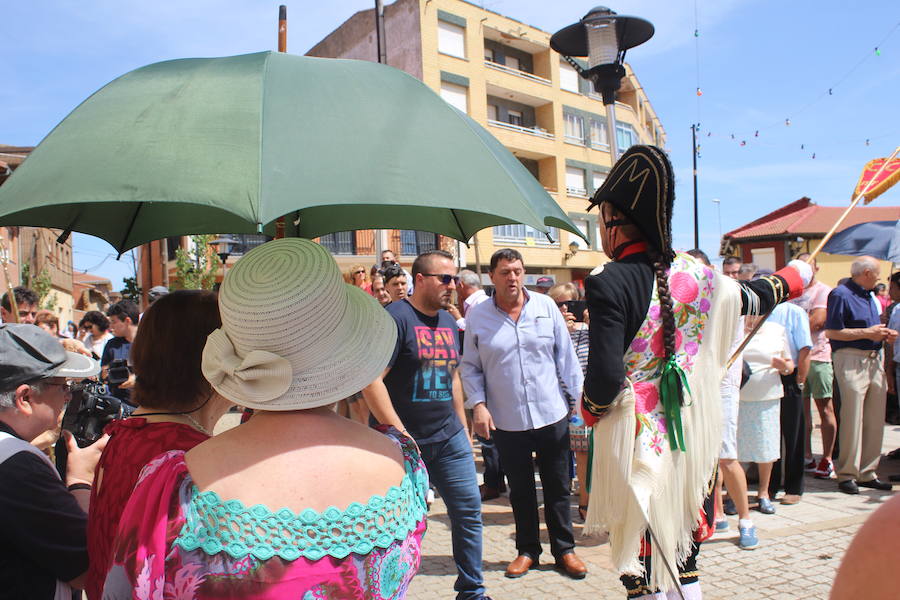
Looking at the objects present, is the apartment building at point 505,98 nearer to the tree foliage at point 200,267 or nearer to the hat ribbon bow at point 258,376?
the tree foliage at point 200,267

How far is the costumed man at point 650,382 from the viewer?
2.63 metres

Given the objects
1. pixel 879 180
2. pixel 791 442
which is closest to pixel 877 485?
pixel 791 442

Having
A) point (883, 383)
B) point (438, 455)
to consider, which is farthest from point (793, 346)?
point (438, 455)

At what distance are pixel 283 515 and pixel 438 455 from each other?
9.37 feet

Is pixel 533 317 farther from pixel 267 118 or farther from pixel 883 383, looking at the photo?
pixel 883 383

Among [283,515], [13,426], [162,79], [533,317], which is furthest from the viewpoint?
[533,317]

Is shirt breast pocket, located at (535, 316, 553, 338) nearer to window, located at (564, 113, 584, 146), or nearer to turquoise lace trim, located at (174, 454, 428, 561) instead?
turquoise lace trim, located at (174, 454, 428, 561)

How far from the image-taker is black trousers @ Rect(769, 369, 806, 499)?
19.0 feet

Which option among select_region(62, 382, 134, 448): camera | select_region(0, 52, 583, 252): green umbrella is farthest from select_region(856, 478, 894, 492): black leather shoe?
select_region(62, 382, 134, 448): camera

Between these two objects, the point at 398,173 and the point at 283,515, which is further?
the point at 398,173

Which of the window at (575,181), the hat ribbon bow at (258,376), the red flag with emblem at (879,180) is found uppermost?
the window at (575,181)

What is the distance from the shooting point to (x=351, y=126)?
159 centimetres

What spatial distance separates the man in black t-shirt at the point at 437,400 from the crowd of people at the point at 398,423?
0.01 meters

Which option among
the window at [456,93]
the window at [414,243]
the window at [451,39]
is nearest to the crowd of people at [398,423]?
the window at [456,93]
